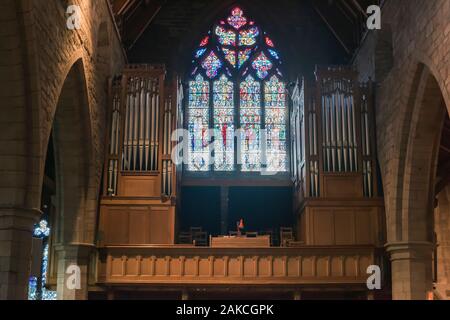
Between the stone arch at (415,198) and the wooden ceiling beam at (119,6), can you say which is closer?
the stone arch at (415,198)

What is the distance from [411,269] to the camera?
15117 mm

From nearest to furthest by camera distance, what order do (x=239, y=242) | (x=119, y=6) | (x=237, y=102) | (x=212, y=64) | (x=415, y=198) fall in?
1. (x=415, y=198)
2. (x=239, y=242)
3. (x=119, y=6)
4. (x=237, y=102)
5. (x=212, y=64)

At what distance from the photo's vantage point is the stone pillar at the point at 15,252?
35.8ft

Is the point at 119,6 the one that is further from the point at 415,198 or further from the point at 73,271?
the point at 415,198

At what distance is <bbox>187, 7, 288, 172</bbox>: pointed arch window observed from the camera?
70.6 feet

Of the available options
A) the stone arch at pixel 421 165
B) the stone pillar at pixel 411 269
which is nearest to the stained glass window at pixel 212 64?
the stone arch at pixel 421 165

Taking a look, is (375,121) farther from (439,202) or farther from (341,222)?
(439,202)

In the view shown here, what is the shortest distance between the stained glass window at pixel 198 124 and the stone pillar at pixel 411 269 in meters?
7.63

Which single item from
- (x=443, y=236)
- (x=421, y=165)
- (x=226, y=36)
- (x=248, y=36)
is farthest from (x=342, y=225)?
(x=226, y=36)

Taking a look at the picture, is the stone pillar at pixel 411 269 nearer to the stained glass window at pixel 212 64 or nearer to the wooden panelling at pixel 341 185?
the wooden panelling at pixel 341 185

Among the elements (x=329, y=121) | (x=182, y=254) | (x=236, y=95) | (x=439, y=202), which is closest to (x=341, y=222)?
(x=329, y=121)

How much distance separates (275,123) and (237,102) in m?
1.36

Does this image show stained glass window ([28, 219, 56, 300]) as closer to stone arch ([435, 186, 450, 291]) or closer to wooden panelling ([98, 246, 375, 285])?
wooden panelling ([98, 246, 375, 285])

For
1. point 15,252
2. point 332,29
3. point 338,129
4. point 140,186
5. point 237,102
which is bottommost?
point 15,252
